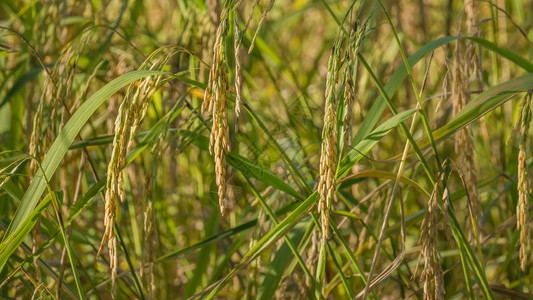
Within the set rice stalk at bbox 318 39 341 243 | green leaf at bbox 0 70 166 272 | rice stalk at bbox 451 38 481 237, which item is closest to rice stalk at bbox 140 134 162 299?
green leaf at bbox 0 70 166 272

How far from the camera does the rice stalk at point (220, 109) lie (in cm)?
66

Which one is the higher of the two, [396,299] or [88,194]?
[88,194]

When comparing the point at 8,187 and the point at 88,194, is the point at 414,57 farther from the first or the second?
the point at 8,187

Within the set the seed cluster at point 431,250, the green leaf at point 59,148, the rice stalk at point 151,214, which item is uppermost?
the green leaf at point 59,148

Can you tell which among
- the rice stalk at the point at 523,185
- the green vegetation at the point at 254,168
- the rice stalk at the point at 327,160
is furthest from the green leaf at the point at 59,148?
the rice stalk at the point at 523,185

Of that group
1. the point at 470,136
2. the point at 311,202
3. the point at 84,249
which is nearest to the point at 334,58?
the point at 311,202

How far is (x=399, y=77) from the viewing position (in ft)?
3.34

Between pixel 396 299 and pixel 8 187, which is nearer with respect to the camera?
pixel 8 187

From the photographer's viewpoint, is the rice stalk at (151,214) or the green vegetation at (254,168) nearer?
the green vegetation at (254,168)

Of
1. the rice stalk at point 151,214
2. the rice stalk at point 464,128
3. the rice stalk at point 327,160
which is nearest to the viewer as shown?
the rice stalk at point 327,160

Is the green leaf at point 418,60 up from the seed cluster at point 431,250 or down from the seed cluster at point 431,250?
up

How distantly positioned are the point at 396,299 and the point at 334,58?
1.05m

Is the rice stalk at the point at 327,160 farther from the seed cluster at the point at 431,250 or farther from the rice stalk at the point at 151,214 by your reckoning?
the rice stalk at the point at 151,214

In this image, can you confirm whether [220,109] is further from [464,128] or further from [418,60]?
[464,128]
